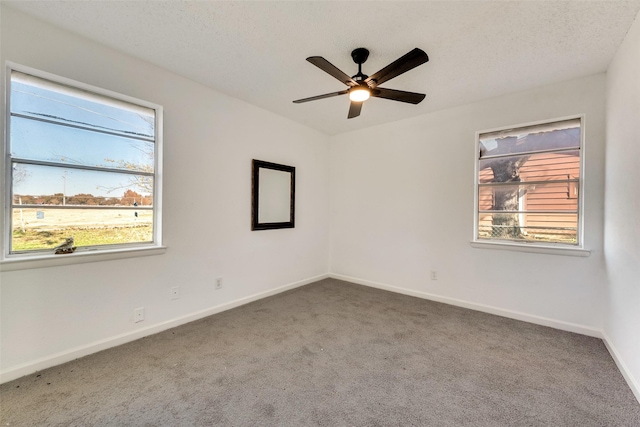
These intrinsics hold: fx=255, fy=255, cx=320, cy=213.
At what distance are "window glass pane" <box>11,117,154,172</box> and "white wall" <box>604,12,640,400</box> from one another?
4039 millimetres

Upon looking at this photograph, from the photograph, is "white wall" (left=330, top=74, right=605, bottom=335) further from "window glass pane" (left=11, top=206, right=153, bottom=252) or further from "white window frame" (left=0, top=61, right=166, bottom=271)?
"window glass pane" (left=11, top=206, right=153, bottom=252)

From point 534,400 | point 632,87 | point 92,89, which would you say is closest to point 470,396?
point 534,400

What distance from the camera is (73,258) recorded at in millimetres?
2041

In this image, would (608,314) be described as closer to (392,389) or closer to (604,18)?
(392,389)

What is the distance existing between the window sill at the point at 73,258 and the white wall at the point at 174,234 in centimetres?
5

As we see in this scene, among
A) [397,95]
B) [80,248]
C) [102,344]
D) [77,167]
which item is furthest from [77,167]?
[397,95]

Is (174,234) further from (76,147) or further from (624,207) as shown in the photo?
(624,207)

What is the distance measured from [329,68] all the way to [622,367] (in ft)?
10.4

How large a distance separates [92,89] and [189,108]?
787mm

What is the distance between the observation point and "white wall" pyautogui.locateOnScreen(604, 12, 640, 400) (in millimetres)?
1809

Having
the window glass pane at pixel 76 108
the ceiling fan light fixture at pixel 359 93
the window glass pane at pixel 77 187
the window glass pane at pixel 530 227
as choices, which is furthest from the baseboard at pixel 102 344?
the window glass pane at pixel 530 227

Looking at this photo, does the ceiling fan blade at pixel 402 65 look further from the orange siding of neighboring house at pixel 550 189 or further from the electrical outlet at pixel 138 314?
the electrical outlet at pixel 138 314

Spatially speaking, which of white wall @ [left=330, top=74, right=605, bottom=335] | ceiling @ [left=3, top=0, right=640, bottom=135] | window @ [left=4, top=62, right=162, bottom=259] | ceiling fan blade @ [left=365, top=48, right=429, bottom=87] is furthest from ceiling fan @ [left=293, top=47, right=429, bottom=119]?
window @ [left=4, top=62, right=162, bottom=259]

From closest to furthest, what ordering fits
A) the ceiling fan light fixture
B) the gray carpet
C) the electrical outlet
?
the gray carpet
the ceiling fan light fixture
the electrical outlet
